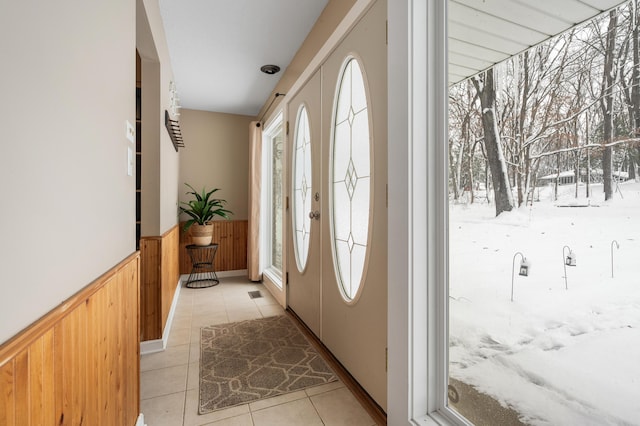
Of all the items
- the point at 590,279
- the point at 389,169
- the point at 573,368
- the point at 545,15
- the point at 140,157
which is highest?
the point at 545,15

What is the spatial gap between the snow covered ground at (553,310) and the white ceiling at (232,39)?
200 cm

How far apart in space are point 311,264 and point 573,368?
1764 mm

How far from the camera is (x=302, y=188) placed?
2.77 m

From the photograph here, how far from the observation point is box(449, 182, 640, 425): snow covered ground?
31.4 inches

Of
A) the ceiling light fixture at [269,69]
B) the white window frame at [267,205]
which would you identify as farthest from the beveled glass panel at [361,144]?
the white window frame at [267,205]

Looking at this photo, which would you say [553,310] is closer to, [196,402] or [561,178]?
[561,178]

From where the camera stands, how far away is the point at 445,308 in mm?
1309

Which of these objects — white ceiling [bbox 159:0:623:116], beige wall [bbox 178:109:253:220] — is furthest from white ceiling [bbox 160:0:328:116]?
beige wall [bbox 178:109:253:220]

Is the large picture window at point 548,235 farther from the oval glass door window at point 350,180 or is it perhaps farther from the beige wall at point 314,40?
the beige wall at point 314,40

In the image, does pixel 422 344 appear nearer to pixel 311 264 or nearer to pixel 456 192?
pixel 456 192

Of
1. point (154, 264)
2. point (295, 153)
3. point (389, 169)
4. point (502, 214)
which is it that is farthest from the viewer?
point (295, 153)

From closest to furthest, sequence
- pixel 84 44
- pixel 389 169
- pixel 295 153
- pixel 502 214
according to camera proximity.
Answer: pixel 84 44
pixel 502 214
pixel 389 169
pixel 295 153

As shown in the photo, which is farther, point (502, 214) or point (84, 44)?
point (502, 214)

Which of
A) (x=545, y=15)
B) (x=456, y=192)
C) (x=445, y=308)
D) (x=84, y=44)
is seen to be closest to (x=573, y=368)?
(x=445, y=308)
